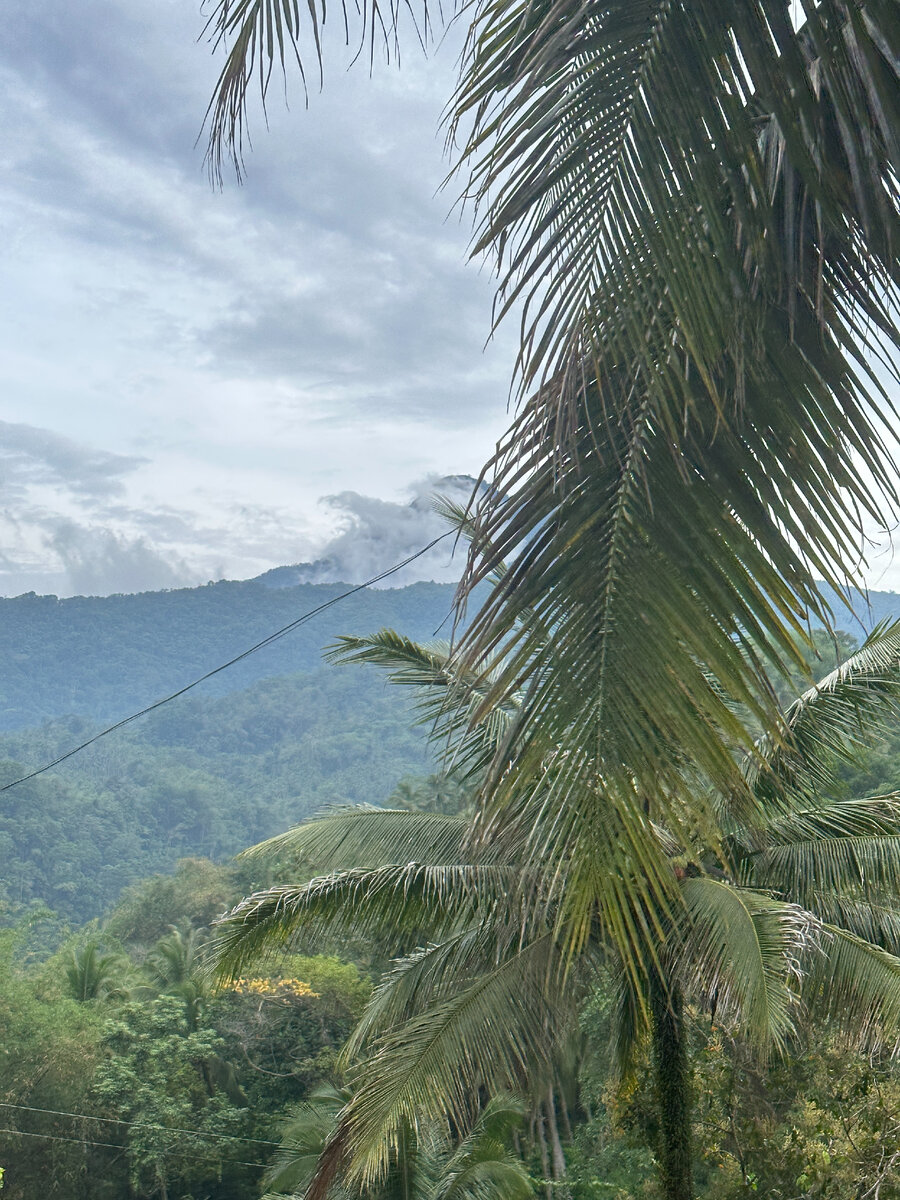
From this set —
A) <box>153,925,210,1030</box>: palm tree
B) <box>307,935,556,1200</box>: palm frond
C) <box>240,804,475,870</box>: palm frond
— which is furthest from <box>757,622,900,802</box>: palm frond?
<box>153,925,210,1030</box>: palm tree

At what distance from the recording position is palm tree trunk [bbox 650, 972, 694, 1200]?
266 inches

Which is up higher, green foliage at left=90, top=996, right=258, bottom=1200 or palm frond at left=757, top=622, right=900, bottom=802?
palm frond at left=757, top=622, right=900, bottom=802

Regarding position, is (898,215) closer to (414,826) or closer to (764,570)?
(764,570)

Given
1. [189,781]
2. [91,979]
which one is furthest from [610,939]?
[189,781]

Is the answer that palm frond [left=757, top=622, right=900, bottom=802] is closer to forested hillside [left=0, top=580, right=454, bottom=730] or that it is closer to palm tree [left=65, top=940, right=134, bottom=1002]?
palm tree [left=65, top=940, right=134, bottom=1002]

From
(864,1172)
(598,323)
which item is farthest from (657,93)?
(864,1172)

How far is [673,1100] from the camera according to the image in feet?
22.2

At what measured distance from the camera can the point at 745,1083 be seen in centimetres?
1092

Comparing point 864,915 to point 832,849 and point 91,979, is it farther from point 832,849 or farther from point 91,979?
point 91,979

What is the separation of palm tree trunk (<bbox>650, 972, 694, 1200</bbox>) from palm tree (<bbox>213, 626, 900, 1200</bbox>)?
0.01m

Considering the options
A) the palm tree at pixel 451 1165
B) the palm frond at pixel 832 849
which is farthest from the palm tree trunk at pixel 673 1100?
the palm tree at pixel 451 1165

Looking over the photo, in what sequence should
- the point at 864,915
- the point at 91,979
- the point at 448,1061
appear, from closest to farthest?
the point at 448,1061
the point at 864,915
the point at 91,979

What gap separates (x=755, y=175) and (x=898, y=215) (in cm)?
21

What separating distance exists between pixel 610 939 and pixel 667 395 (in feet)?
16.6
